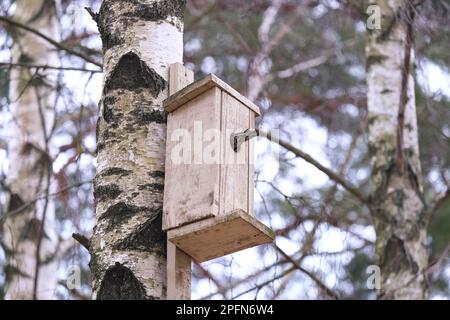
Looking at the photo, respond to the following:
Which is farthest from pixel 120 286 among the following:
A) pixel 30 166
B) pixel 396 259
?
pixel 30 166

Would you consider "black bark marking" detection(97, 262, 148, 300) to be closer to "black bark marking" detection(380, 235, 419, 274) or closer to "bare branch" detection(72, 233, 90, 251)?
"bare branch" detection(72, 233, 90, 251)

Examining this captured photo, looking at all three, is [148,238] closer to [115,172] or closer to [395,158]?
[115,172]

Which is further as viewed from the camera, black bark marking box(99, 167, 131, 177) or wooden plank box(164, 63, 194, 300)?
black bark marking box(99, 167, 131, 177)

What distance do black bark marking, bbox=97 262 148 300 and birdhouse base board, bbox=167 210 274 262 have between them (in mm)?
175

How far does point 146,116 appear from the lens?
3043 mm

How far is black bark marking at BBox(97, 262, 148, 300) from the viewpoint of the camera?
2775mm

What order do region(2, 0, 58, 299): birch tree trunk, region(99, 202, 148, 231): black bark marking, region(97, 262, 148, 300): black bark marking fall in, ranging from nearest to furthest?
region(97, 262, 148, 300): black bark marking < region(99, 202, 148, 231): black bark marking < region(2, 0, 58, 299): birch tree trunk

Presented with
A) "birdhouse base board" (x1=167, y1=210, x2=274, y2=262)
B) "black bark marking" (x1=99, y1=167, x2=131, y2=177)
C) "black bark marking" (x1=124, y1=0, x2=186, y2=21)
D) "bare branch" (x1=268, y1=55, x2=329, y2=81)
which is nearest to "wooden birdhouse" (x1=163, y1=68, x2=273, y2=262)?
"birdhouse base board" (x1=167, y1=210, x2=274, y2=262)

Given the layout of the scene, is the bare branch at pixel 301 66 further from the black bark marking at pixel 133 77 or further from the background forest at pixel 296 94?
the black bark marking at pixel 133 77

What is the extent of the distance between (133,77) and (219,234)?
1.88 ft

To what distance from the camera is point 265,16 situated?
9469 millimetres

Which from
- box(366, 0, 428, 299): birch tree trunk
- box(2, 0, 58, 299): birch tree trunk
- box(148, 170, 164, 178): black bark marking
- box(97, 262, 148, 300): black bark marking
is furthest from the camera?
box(2, 0, 58, 299): birch tree trunk

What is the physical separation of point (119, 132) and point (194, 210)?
33cm

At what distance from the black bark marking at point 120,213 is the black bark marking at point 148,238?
46 mm
